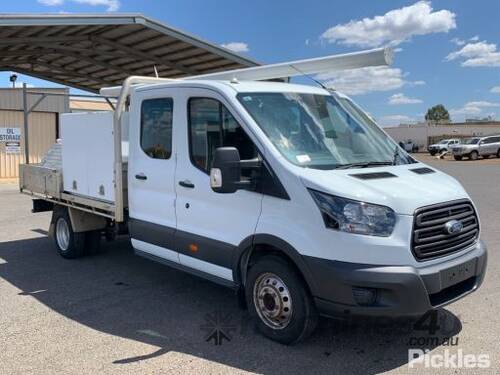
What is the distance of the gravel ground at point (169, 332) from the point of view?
4.21 metres

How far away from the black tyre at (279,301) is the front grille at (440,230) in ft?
3.22

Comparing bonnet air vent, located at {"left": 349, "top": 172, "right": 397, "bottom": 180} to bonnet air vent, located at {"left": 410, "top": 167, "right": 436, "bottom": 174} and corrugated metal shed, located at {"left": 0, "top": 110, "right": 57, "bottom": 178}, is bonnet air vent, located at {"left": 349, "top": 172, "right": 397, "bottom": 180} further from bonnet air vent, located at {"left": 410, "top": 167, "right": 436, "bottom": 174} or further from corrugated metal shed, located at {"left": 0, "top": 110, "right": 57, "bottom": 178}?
corrugated metal shed, located at {"left": 0, "top": 110, "right": 57, "bottom": 178}

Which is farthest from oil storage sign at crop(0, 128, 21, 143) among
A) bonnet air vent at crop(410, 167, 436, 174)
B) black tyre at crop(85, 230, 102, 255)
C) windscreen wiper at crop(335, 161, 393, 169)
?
bonnet air vent at crop(410, 167, 436, 174)

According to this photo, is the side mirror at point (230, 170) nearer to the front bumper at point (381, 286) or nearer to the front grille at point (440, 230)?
the front bumper at point (381, 286)

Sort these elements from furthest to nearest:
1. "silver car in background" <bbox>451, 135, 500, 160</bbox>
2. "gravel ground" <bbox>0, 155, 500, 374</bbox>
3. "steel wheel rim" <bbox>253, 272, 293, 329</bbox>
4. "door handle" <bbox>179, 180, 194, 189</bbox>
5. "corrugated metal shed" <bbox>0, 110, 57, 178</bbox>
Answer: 1. "silver car in background" <bbox>451, 135, 500, 160</bbox>
2. "corrugated metal shed" <bbox>0, 110, 57, 178</bbox>
3. "door handle" <bbox>179, 180, 194, 189</bbox>
4. "steel wheel rim" <bbox>253, 272, 293, 329</bbox>
5. "gravel ground" <bbox>0, 155, 500, 374</bbox>

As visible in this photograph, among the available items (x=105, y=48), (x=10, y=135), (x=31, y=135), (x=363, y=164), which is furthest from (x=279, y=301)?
(x=31, y=135)

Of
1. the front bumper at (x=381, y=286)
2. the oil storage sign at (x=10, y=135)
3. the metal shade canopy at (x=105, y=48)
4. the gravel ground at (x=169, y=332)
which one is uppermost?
the metal shade canopy at (x=105, y=48)

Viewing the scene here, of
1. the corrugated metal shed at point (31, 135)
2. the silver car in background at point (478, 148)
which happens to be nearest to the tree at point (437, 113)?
the silver car in background at point (478, 148)

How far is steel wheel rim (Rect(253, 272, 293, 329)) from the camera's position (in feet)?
14.6

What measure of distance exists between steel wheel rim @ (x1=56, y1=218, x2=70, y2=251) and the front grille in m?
5.51

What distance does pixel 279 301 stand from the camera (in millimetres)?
4492

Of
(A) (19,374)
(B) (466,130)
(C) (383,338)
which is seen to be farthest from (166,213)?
(B) (466,130)

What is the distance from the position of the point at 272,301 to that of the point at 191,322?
102 cm

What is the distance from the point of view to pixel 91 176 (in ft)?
22.7
